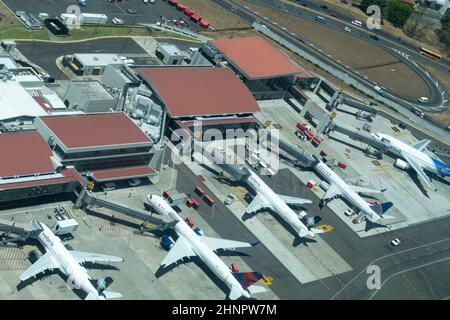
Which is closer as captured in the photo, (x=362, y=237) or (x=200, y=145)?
(x=362, y=237)

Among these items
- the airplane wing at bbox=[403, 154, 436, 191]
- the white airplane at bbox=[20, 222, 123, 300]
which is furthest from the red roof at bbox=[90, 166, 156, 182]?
the airplane wing at bbox=[403, 154, 436, 191]

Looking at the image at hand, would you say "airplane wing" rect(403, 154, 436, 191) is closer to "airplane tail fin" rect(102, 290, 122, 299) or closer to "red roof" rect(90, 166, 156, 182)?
"red roof" rect(90, 166, 156, 182)

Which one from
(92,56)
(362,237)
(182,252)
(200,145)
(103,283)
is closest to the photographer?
(103,283)

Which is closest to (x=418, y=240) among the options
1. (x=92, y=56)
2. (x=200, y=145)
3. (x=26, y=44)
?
(x=200, y=145)

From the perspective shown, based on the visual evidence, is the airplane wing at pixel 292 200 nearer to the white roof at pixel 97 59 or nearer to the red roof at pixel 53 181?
the red roof at pixel 53 181

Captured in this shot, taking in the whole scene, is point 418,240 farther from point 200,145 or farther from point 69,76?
point 69,76

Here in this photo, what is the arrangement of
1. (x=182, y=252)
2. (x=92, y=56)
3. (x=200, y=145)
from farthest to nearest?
(x=92, y=56) < (x=200, y=145) < (x=182, y=252)
